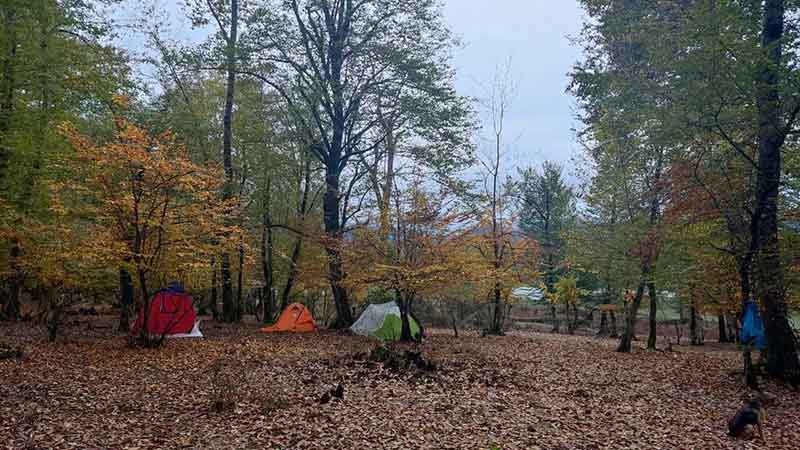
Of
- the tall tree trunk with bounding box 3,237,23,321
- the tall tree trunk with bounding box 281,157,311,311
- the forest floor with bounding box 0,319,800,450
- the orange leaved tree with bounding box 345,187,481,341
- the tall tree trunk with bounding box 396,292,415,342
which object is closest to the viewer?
the forest floor with bounding box 0,319,800,450

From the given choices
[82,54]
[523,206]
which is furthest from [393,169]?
[523,206]

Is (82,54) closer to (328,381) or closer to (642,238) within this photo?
(328,381)

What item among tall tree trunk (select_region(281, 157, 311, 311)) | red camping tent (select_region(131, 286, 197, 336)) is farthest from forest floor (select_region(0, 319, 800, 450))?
tall tree trunk (select_region(281, 157, 311, 311))

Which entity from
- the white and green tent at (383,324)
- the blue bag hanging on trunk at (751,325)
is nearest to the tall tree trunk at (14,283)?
the white and green tent at (383,324)

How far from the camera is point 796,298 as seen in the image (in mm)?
9977

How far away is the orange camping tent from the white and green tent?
176 cm

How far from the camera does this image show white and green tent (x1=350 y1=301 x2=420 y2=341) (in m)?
15.0

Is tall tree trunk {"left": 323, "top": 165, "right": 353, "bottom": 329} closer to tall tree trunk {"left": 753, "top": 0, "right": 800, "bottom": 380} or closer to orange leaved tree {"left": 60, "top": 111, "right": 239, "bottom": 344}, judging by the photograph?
orange leaved tree {"left": 60, "top": 111, "right": 239, "bottom": 344}

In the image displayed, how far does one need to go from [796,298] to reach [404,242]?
863 centimetres

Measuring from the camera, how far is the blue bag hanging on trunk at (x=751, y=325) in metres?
9.05

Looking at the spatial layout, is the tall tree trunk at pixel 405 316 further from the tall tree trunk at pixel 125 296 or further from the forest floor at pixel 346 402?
the tall tree trunk at pixel 125 296

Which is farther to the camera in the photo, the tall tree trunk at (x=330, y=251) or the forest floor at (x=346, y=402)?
the tall tree trunk at (x=330, y=251)

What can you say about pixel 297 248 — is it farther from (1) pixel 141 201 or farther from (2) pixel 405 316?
(1) pixel 141 201

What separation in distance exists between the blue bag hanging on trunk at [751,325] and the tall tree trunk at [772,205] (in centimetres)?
32
